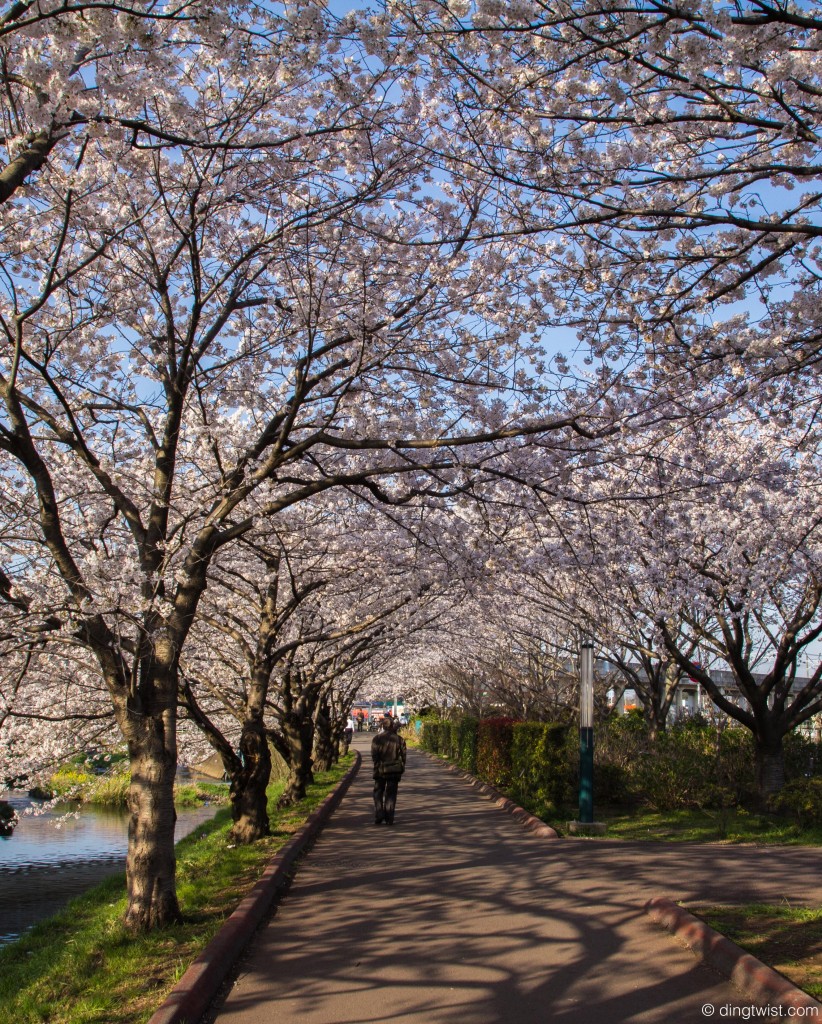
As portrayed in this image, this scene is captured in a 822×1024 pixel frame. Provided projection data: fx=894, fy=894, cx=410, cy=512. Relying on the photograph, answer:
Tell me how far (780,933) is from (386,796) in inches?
351

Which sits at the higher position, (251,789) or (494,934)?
(251,789)

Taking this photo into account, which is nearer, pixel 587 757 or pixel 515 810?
pixel 587 757

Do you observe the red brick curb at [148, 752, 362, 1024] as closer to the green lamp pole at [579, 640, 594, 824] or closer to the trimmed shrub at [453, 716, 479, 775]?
the green lamp pole at [579, 640, 594, 824]

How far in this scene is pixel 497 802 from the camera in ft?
57.4

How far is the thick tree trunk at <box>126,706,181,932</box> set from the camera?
273 inches

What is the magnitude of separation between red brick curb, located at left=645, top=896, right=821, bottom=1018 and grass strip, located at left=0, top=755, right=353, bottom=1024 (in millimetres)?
3400

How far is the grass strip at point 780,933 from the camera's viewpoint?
533 centimetres

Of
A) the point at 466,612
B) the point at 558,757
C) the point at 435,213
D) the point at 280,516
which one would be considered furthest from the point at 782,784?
the point at 435,213

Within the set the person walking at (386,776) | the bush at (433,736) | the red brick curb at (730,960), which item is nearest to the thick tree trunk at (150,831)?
the red brick curb at (730,960)

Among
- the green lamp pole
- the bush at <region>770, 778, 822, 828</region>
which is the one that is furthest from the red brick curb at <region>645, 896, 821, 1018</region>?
the bush at <region>770, 778, 822, 828</region>

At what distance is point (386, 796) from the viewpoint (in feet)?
47.6

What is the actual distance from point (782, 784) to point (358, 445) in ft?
36.6

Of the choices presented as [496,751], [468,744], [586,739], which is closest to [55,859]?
[496,751]

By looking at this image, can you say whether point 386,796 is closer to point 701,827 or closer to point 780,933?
point 701,827
